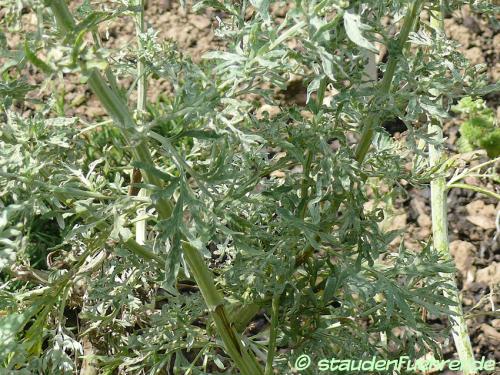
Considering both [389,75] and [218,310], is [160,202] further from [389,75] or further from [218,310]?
[389,75]

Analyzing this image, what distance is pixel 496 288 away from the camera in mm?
2324

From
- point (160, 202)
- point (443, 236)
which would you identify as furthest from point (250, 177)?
point (443, 236)

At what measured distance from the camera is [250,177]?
154cm

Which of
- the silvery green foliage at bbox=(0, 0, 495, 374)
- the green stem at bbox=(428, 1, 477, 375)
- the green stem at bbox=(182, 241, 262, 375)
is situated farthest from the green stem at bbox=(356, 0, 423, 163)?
the green stem at bbox=(428, 1, 477, 375)

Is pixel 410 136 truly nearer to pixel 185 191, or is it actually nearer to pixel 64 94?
pixel 185 191

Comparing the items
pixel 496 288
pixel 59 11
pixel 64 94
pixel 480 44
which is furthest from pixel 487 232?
pixel 59 11

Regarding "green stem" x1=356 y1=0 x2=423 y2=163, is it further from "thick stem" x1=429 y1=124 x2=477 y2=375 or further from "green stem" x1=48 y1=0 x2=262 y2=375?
"thick stem" x1=429 y1=124 x2=477 y2=375

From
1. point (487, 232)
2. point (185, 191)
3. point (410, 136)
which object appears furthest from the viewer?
point (487, 232)

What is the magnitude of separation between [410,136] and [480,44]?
2.04 metres

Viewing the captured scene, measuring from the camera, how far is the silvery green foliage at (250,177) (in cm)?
128

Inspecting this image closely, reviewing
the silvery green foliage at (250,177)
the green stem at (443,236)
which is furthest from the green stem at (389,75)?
the green stem at (443,236)

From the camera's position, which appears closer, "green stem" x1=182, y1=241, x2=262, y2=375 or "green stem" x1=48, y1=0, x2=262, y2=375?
"green stem" x1=48, y1=0, x2=262, y2=375

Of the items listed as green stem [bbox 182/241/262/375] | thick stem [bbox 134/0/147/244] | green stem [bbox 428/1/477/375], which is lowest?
green stem [bbox 428/1/477/375]

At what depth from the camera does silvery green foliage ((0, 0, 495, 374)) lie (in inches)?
50.3
